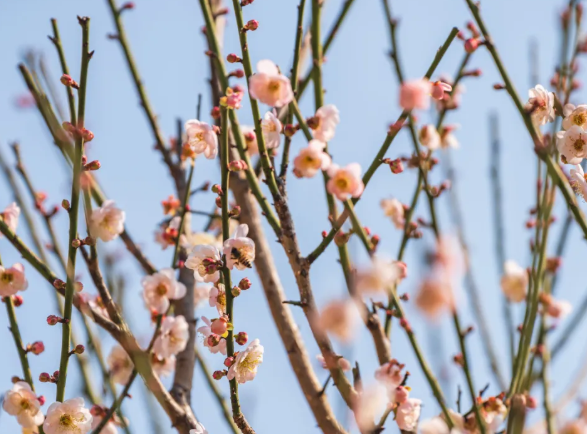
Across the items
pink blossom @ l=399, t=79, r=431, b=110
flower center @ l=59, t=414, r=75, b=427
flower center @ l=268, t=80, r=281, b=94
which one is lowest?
flower center @ l=59, t=414, r=75, b=427

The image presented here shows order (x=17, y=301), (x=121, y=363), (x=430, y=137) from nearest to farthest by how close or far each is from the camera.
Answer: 1. (x=17, y=301)
2. (x=430, y=137)
3. (x=121, y=363)

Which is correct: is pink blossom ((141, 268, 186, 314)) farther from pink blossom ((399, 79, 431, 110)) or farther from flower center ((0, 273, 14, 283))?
pink blossom ((399, 79, 431, 110))

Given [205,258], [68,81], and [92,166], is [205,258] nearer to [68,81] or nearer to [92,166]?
[92,166]

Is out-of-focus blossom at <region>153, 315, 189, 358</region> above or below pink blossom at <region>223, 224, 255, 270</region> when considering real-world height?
above

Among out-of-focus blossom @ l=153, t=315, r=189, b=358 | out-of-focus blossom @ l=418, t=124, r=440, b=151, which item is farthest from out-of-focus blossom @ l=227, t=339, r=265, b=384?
out-of-focus blossom @ l=418, t=124, r=440, b=151

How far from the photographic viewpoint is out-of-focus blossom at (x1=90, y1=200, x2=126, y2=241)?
2622 millimetres

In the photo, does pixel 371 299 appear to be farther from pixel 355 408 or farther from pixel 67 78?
pixel 67 78

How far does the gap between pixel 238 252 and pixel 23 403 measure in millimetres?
973

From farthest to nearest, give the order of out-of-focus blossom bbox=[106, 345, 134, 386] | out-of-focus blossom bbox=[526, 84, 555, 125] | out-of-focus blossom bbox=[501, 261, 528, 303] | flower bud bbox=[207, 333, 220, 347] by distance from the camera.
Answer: out-of-focus blossom bbox=[501, 261, 528, 303] < out-of-focus blossom bbox=[106, 345, 134, 386] < out-of-focus blossom bbox=[526, 84, 555, 125] < flower bud bbox=[207, 333, 220, 347]

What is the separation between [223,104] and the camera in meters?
2.23

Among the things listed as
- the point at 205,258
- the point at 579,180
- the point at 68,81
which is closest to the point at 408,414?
the point at 205,258

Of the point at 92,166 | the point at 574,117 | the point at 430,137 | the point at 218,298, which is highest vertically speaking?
the point at 430,137

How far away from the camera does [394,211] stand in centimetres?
376

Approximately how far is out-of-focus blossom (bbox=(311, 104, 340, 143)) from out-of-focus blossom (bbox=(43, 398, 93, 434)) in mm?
1191
